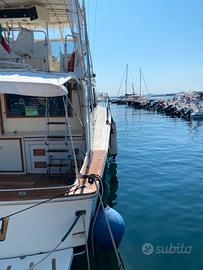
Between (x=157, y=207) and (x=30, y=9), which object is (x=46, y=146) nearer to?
(x=157, y=207)

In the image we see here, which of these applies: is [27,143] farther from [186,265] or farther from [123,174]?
[123,174]

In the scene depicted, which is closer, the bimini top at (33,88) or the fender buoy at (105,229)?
the bimini top at (33,88)

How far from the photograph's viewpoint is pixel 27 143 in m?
7.09

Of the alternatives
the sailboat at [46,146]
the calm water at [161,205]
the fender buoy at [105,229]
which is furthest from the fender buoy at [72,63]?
the calm water at [161,205]

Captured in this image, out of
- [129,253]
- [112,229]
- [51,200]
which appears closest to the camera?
[51,200]

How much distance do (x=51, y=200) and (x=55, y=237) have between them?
710mm

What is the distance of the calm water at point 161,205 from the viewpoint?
19.9ft

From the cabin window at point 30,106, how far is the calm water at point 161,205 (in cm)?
327

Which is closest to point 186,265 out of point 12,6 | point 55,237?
point 55,237

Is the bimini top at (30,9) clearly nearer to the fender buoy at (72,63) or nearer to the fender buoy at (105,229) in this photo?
the fender buoy at (72,63)
